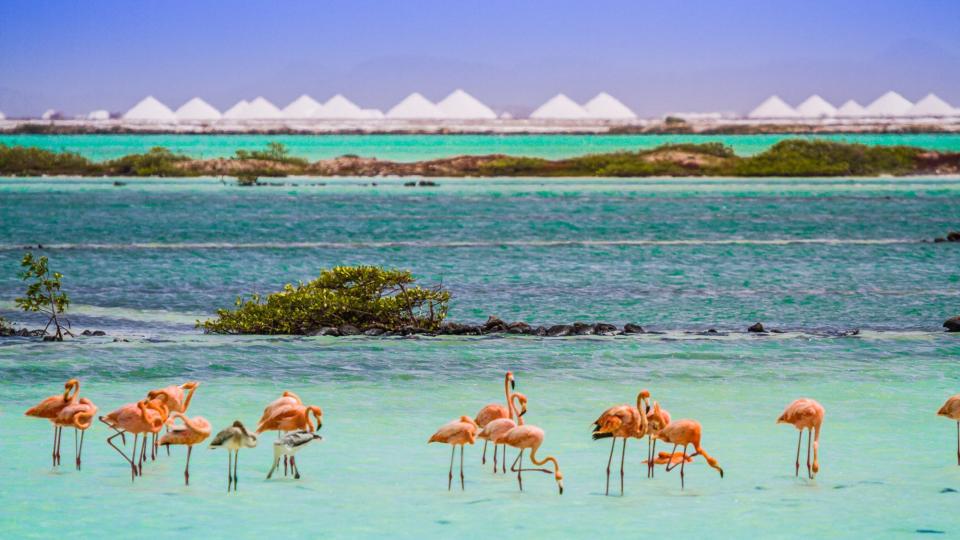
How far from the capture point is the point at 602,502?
37.0ft

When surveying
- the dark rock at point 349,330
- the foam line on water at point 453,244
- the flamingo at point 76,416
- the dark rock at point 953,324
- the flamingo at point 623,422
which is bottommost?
the foam line on water at point 453,244

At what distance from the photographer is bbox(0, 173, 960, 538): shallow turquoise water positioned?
11062 millimetres

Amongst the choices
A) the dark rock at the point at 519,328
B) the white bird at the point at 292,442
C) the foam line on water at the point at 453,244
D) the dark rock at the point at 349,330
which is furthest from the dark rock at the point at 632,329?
the foam line on water at the point at 453,244

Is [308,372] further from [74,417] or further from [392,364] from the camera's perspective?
[74,417]

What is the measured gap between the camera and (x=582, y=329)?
70.2 feet

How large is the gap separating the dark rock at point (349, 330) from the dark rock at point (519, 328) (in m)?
2.41

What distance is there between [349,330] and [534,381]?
4.63m

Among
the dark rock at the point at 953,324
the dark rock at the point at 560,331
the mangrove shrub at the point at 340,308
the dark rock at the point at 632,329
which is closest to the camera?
the dark rock at the point at 560,331

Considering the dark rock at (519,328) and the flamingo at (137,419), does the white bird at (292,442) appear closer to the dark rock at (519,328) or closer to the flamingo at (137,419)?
the flamingo at (137,419)

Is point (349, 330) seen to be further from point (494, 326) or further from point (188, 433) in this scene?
point (188, 433)

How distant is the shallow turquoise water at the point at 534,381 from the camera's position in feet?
36.3

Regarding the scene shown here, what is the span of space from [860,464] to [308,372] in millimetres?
7897

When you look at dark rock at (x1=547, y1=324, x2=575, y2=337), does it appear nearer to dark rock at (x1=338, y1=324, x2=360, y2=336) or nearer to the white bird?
dark rock at (x1=338, y1=324, x2=360, y2=336)

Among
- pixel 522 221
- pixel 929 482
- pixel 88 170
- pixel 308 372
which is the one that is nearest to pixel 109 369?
pixel 308 372
